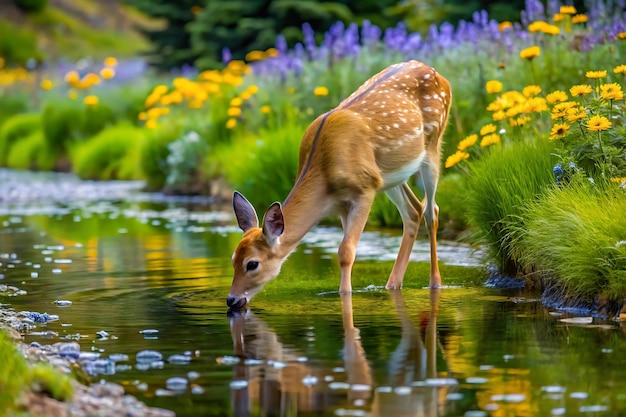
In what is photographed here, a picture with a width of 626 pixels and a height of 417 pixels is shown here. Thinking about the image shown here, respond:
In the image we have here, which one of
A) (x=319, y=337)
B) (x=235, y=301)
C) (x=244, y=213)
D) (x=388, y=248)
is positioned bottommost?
(x=319, y=337)

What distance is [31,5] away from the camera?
62562 mm

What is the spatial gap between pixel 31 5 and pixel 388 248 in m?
53.1

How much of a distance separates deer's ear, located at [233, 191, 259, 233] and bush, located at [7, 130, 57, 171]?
21.1 meters

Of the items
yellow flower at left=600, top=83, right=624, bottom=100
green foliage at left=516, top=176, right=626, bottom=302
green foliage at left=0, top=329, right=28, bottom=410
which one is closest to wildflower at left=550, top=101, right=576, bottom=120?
yellow flower at left=600, top=83, right=624, bottom=100

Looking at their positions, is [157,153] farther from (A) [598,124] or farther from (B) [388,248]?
(A) [598,124]

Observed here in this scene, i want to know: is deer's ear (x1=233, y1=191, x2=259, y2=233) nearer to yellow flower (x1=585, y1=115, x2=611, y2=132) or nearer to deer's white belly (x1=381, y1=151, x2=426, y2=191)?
deer's white belly (x1=381, y1=151, x2=426, y2=191)

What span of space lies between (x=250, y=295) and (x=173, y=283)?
196cm

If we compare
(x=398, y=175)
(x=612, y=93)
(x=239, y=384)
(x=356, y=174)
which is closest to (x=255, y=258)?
(x=356, y=174)

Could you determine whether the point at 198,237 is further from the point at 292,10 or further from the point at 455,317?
the point at 292,10

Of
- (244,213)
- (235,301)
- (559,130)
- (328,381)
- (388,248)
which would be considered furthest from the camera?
(388,248)

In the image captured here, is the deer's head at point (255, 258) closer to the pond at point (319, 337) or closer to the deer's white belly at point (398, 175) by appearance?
the pond at point (319, 337)

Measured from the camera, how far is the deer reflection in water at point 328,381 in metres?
5.69

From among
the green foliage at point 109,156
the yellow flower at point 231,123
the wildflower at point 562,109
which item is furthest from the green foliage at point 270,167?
the green foliage at point 109,156

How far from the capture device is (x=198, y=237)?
1469 centimetres
